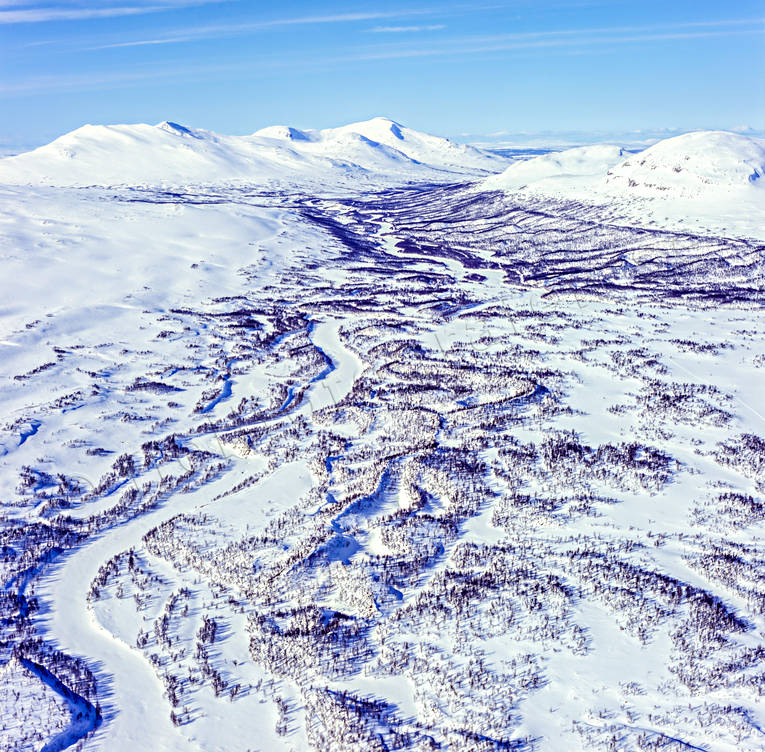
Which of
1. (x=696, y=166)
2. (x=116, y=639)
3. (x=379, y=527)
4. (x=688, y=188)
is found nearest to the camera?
(x=116, y=639)

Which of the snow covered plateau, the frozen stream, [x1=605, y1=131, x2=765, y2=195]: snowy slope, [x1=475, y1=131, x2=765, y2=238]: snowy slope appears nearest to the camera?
the frozen stream

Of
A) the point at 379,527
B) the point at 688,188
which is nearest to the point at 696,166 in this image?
the point at 688,188

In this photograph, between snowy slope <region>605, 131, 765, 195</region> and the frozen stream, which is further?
snowy slope <region>605, 131, 765, 195</region>

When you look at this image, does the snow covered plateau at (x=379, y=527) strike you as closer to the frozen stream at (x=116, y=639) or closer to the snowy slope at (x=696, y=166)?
the frozen stream at (x=116, y=639)

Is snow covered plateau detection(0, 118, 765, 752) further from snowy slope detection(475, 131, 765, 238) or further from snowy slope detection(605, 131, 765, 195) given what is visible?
snowy slope detection(605, 131, 765, 195)

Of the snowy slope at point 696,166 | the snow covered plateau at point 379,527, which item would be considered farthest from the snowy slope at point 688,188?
the snow covered plateau at point 379,527

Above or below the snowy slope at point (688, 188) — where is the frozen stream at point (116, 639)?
below

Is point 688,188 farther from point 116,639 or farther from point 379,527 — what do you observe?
point 116,639

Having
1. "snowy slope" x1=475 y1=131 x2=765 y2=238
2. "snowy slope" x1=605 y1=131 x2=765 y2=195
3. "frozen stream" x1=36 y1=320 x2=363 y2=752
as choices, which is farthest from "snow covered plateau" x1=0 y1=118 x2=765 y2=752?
"snowy slope" x1=605 y1=131 x2=765 y2=195

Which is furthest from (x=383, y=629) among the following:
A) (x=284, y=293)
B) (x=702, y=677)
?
(x=284, y=293)
